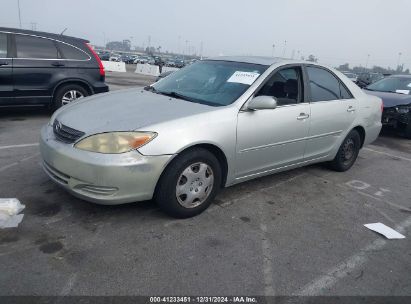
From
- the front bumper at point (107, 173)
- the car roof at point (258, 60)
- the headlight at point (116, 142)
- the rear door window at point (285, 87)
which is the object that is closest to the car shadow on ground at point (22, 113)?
the car roof at point (258, 60)

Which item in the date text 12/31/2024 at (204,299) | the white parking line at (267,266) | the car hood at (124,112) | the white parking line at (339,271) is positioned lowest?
the white parking line at (339,271)

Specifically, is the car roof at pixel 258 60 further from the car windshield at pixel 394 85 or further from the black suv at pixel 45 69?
the car windshield at pixel 394 85

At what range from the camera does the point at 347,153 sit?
549cm

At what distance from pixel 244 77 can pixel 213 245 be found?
192 centimetres

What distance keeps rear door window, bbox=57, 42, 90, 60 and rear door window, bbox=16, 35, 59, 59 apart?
137 mm

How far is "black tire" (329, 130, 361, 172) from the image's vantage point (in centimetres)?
534

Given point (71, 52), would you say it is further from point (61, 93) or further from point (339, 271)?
point (339, 271)

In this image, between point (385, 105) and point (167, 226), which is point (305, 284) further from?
point (385, 105)

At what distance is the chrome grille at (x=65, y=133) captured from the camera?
324 cm

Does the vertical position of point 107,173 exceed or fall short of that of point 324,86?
it falls short

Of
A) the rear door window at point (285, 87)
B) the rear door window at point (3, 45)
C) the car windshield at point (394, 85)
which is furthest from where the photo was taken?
the car windshield at point (394, 85)

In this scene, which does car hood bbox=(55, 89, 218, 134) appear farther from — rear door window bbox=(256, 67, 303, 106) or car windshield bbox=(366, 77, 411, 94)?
car windshield bbox=(366, 77, 411, 94)

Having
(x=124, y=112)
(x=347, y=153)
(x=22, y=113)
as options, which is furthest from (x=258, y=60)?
(x=22, y=113)

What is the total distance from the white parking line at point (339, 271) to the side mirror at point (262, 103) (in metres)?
1.63
